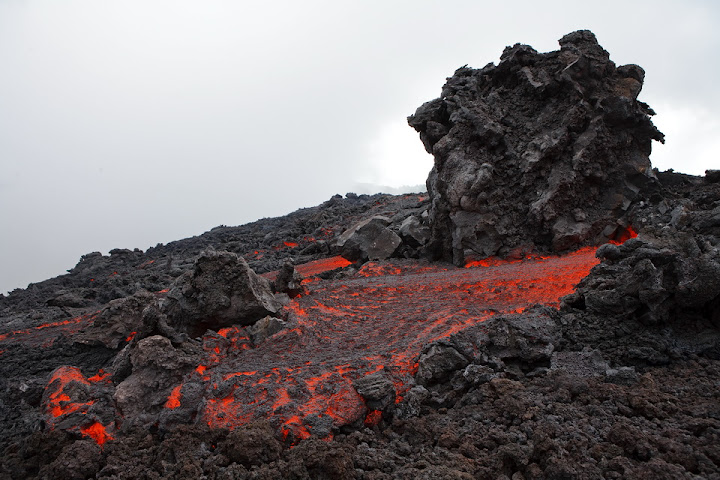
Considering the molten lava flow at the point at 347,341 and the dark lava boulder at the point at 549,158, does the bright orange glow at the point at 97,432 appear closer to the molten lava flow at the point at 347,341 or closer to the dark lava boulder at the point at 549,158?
the molten lava flow at the point at 347,341

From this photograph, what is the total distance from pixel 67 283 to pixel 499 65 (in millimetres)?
29653

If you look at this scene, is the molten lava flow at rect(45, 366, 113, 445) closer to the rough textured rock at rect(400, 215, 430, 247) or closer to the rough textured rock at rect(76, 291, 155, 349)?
the rough textured rock at rect(76, 291, 155, 349)

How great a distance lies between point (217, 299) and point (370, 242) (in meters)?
12.7

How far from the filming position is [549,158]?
60.9 ft

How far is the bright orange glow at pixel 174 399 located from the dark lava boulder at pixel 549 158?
13.6 m

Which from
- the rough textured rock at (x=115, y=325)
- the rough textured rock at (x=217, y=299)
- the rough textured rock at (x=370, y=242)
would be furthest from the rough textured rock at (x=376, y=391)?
the rough textured rock at (x=370, y=242)

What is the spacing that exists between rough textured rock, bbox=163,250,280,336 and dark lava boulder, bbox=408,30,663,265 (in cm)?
1090

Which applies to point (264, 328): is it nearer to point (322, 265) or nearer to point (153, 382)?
point (153, 382)

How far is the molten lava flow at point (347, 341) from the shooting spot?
6930 millimetres

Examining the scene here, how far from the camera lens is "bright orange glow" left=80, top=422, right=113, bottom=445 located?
721 centimetres

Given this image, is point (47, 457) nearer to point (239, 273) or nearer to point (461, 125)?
point (239, 273)

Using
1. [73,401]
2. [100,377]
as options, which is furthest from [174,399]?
Answer: [100,377]

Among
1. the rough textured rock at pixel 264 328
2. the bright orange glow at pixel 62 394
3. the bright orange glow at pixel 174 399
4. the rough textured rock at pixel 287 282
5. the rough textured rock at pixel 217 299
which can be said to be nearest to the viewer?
the bright orange glow at pixel 174 399

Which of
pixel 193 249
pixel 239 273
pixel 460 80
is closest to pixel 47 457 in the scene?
pixel 239 273
